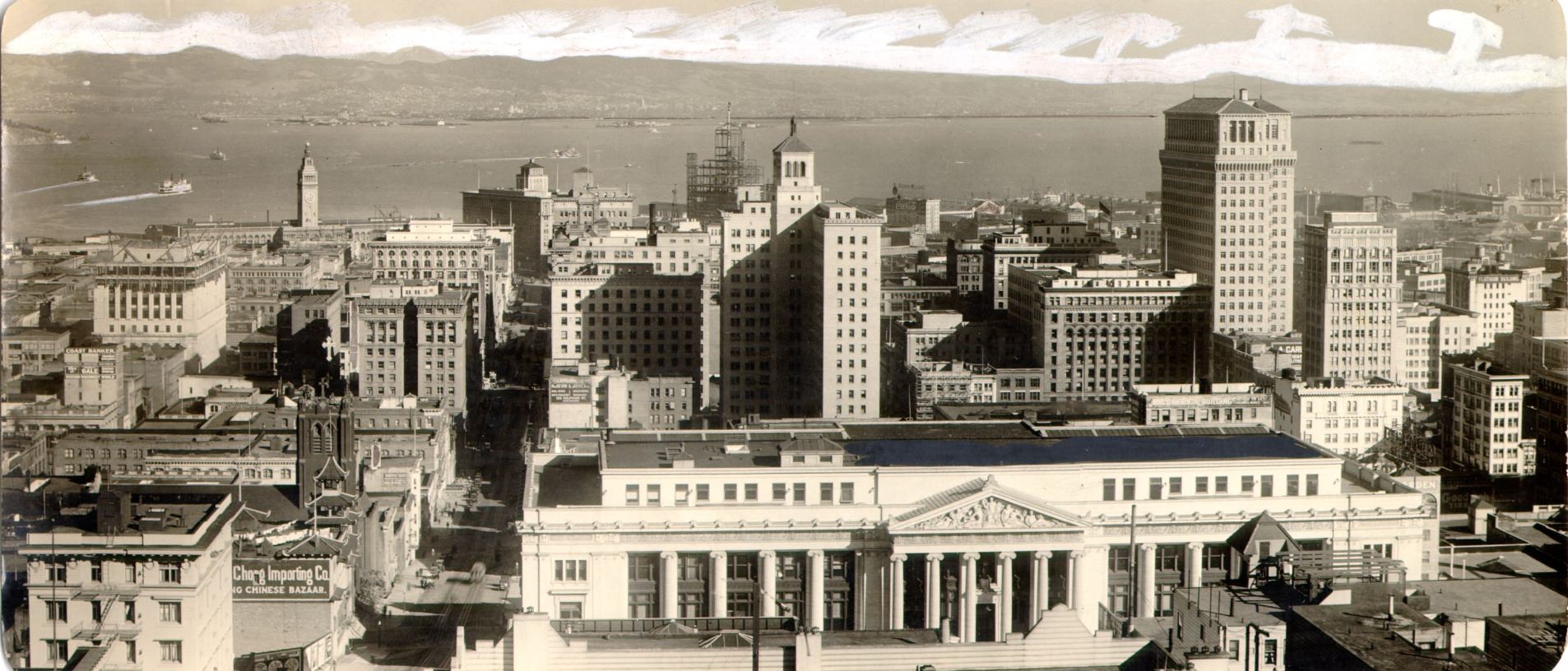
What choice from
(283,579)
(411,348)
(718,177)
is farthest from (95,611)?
(718,177)

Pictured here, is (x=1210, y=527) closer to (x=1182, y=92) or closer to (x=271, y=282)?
(x=1182, y=92)

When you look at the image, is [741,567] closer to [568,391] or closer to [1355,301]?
[568,391]

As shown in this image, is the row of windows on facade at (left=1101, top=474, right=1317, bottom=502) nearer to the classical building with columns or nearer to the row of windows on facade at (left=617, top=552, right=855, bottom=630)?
the classical building with columns

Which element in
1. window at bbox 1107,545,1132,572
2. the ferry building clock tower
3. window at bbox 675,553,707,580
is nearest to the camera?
window at bbox 675,553,707,580

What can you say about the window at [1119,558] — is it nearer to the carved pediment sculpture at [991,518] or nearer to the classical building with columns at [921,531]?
the classical building with columns at [921,531]

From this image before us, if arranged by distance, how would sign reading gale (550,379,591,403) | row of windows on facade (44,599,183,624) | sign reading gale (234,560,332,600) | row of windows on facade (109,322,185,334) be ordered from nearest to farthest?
row of windows on facade (44,599,183,624) → sign reading gale (234,560,332,600) → sign reading gale (550,379,591,403) → row of windows on facade (109,322,185,334)

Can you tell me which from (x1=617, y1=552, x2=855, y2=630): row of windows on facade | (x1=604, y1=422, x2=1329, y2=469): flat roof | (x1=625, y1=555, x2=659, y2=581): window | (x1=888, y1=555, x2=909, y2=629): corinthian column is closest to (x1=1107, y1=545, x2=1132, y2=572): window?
(x1=604, y1=422, x2=1329, y2=469): flat roof
